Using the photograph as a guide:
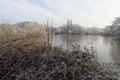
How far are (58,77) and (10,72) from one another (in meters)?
0.96

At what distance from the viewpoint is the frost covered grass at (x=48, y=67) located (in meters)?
3.16

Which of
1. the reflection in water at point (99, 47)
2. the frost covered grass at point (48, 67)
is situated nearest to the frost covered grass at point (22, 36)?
the frost covered grass at point (48, 67)

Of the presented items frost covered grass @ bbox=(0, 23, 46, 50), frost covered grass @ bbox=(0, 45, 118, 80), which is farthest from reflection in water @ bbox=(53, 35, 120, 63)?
frost covered grass @ bbox=(0, 45, 118, 80)

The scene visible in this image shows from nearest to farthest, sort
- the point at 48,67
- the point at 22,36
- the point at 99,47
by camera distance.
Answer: the point at 48,67, the point at 22,36, the point at 99,47

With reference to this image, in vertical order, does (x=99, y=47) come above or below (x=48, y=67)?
below

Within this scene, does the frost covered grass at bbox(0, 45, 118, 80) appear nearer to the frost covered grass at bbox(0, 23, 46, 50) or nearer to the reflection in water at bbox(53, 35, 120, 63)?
the frost covered grass at bbox(0, 23, 46, 50)

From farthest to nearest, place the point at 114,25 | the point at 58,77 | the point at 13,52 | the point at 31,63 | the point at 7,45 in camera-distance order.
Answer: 1. the point at 114,25
2. the point at 7,45
3. the point at 13,52
4. the point at 31,63
5. the point at 58,77

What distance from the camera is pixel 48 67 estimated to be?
336cm

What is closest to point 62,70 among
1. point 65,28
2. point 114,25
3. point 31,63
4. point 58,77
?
point 58,77

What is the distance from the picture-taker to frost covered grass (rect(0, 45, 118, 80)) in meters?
3.16

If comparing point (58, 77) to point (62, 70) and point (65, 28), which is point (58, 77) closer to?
point (62, 70)

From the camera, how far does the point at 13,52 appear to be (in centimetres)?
397

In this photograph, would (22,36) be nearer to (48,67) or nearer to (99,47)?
(48,67)

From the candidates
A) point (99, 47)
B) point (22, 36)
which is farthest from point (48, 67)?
point (99, 47)
